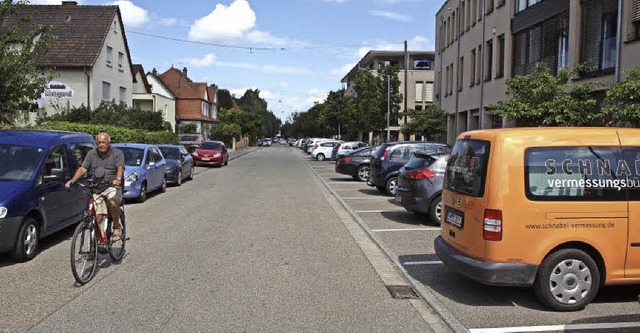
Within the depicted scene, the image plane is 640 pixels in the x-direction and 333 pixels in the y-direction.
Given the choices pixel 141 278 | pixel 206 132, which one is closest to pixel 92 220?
pixel 141 278

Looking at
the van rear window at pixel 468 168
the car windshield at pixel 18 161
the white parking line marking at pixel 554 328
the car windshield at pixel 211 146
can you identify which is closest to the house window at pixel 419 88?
the car windshield at pixel 211 146

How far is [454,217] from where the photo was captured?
6.16 m

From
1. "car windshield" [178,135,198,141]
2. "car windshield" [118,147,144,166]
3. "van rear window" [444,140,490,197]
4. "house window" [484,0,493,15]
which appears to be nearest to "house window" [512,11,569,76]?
"house window" [484,0,493,15]

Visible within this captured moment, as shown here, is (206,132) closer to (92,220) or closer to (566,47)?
(566,47)

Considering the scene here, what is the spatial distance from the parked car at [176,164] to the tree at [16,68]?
5585mm

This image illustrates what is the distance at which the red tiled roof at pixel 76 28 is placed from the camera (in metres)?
33.5

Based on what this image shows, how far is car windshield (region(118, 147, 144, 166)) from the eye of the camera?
15.0 m

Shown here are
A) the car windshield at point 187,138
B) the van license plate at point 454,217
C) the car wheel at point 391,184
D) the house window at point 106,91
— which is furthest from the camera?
the car windshield at point 187,138

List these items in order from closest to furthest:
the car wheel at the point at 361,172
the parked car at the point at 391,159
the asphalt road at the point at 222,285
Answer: the asphalt road at the point at 222,285
the parked car at the point at 391,159
the car wheel at the point at 361,172

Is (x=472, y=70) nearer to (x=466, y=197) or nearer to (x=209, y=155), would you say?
(x=209, y=155)

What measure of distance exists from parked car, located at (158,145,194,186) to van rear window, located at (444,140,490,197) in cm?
1309

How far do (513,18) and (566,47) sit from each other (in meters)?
5.37

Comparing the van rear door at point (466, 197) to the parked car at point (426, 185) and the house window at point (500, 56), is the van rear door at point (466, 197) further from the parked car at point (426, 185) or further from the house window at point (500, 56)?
the house window at point (500, 56)

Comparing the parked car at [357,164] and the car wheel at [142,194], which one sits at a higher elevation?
the parked car at [357,164]
